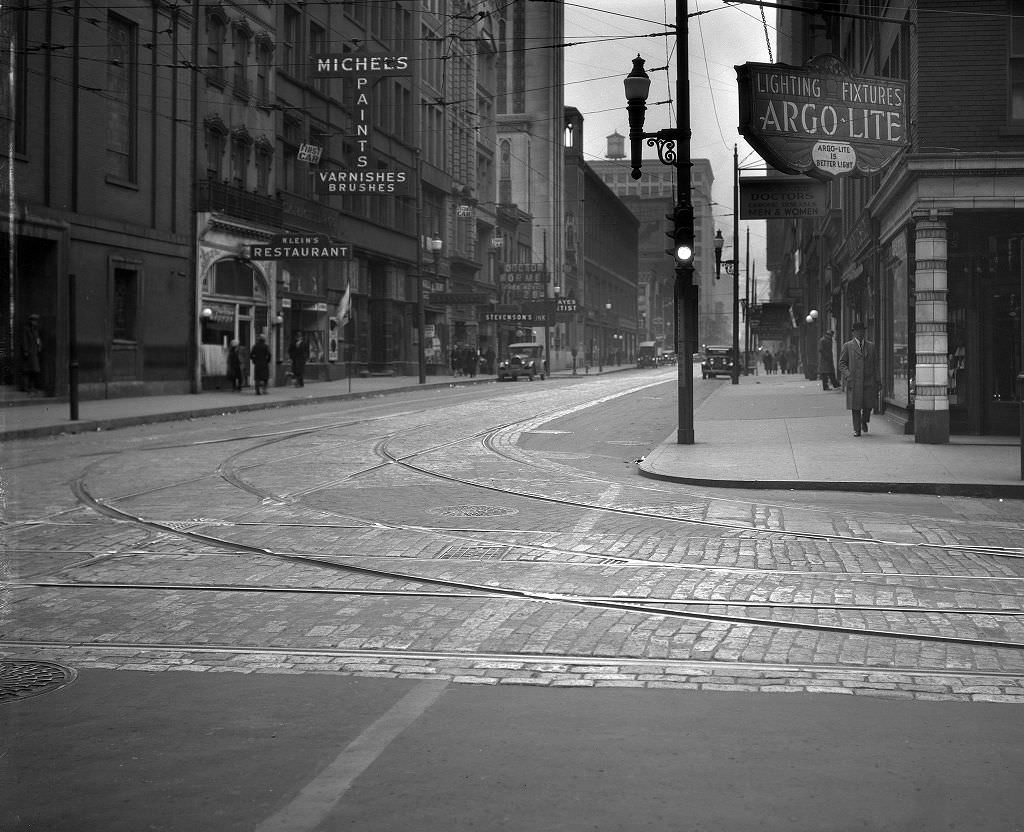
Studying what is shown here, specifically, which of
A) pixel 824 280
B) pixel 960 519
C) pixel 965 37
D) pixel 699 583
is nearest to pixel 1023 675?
pixel 699 583

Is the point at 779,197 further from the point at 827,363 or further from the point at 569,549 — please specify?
the point at 827,363

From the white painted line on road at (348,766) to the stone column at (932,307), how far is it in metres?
14.5

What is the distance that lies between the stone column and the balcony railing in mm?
23593

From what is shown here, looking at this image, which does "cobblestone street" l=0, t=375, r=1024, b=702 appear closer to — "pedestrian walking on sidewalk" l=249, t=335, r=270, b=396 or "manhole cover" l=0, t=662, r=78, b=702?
"manhole cover" l=0, t=662, r=78, b=702

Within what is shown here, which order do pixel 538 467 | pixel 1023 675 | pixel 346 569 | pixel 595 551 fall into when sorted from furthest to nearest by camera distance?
pixel 538 467 < pixel 595 551 < pixel 346 569 < pixel 1023 675

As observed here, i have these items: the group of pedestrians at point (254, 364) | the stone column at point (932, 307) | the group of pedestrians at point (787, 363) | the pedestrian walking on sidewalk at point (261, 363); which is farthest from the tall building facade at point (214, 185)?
the group of pedestrians at point (787, 363)

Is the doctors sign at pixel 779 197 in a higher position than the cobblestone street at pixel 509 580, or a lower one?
higher

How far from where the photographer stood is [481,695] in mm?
5387

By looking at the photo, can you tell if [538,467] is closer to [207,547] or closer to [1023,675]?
[207,547]

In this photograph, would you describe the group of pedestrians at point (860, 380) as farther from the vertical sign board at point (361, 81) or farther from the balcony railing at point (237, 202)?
the balcony railing at point (237, 202)

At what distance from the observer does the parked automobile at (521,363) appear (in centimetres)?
5859

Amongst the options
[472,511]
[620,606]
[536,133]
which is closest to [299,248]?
[472,511]

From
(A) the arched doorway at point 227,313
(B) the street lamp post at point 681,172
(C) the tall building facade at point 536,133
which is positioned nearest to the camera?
(B) the street lamp post at point 681,172

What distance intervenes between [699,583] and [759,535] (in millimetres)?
2326
